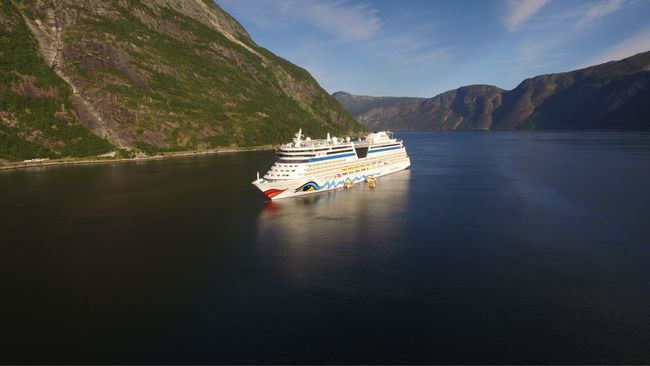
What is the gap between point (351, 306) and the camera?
28.8m

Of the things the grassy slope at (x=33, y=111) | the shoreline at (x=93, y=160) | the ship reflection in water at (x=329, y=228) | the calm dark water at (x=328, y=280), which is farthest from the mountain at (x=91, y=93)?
the ship reflection in water at (x=329, y=228)

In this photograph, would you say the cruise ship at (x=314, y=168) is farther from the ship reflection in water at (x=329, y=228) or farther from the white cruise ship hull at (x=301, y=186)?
the ship reflection in water at (x=329, y=228)

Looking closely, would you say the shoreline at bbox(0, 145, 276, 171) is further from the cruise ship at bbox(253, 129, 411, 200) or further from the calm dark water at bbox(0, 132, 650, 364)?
the cruise ship at bbox(253, 129, 411, 200)

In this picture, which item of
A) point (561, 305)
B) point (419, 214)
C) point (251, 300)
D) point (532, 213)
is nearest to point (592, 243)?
point (532, 213)

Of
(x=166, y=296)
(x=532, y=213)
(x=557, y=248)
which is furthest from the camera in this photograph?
(x=532, y=213)

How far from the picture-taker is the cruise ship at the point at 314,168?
6938 cm

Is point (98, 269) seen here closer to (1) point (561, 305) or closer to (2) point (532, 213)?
(1) point (561, 305)

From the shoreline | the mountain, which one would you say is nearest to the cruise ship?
the shoreline

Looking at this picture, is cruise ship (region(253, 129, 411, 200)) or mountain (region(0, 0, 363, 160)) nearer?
cruise ship (region(253, 129, 411, 200))

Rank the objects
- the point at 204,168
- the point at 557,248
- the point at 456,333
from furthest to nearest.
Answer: the point at 204,168 → the point at 557,248 → the point at 456,333

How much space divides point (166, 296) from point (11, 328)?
33.3ft

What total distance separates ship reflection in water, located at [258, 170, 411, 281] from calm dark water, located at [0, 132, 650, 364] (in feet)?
1.01

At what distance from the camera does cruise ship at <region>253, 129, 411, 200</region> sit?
69.4 m

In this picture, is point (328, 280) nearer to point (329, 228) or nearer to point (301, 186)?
point (329, 228)
